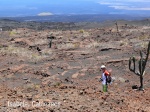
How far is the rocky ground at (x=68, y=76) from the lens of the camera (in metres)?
11.5

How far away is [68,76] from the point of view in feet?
66.7

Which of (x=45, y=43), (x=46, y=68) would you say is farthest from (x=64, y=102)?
(x=45, y=43)

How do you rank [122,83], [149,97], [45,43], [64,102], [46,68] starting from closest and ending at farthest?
[64,102], [149,97], [122,83], [46,68], [45,43]

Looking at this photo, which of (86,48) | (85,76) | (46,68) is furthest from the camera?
(86,48)

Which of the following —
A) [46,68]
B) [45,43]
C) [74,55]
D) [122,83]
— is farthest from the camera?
[45,43]

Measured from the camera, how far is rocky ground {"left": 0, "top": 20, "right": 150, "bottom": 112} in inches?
453

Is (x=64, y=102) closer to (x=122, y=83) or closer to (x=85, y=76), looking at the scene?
(x=122, y=83)

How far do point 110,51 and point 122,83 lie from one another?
25.2 ft

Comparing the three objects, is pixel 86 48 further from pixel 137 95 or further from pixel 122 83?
pixel 137 95

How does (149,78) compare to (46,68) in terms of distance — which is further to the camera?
(46,68)

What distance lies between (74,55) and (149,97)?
1180 cm

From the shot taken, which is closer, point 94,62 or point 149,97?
point 149,97

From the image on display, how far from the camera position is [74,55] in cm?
2553

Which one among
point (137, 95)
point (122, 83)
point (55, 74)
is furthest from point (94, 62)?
point (137, 95)
